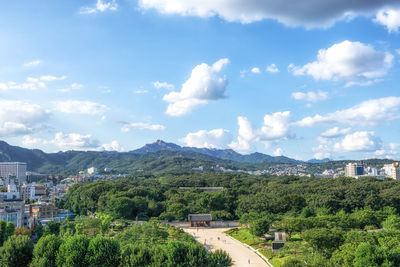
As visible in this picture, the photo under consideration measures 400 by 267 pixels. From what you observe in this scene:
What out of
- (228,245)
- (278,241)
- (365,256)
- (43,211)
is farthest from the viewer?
(43,211)

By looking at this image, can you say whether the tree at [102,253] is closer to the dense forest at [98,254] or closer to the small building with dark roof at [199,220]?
the dense forest at [98,254]

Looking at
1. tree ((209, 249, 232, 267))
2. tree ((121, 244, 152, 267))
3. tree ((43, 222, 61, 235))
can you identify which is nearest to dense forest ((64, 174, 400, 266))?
tree ((209, 249, 232, 267))

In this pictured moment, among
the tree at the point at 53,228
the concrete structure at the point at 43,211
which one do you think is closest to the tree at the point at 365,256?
the tree at the point at 53,228

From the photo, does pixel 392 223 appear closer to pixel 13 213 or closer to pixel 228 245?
pixel 228 245

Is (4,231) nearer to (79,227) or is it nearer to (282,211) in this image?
(79,227)

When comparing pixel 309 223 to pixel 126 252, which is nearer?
pixel 126 252

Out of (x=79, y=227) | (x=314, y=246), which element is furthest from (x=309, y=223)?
(x=79, y=227)

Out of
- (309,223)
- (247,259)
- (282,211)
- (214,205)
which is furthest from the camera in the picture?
(214,205)

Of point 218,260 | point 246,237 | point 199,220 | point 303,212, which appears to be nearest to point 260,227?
point 246,237
